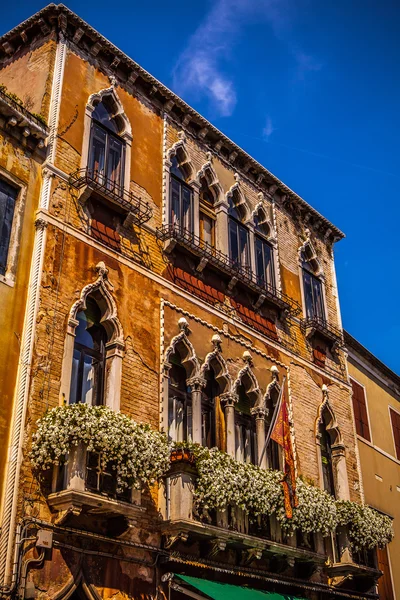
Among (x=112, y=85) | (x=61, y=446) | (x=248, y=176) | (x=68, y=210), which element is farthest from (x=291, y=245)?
(x=61, y=446)

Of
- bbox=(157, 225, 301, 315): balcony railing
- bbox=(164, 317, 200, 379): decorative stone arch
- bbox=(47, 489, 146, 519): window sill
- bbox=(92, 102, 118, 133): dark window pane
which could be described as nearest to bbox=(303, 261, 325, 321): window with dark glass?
bbox=(157, 225, 301, 315): balcony railing

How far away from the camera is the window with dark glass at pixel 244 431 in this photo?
14586mm

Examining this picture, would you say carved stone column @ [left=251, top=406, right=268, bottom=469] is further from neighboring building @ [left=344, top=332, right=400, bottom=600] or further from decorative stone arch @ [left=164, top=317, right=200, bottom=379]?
neighboring building @ [left=344, top=332, right=400, bottom=600]

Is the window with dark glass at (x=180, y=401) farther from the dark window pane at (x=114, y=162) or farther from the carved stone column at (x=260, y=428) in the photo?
the dark window pane at (x=114, y=162)

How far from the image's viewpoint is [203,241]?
15.7 metres

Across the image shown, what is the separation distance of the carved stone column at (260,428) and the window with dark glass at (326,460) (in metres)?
2.46

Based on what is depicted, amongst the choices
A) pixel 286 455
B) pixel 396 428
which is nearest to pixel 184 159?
pixel 286 455

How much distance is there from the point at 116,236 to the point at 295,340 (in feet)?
18.9

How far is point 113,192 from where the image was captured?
1334cm

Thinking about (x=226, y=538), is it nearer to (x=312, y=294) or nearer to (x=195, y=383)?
(x=195, y=383)

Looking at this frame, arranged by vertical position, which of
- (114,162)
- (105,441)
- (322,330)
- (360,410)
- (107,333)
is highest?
(114,162)

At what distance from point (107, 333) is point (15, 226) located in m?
2.30

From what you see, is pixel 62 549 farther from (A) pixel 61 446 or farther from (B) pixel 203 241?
(B) pixel 203 241

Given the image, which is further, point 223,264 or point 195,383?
point 223,264
